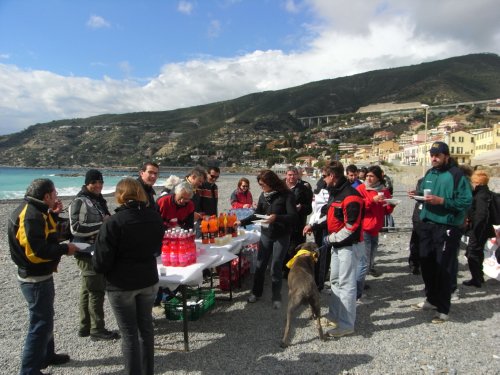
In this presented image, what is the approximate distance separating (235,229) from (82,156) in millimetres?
139740

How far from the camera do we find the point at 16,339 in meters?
3.95

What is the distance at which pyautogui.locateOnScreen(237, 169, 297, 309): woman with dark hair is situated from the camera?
4562mm

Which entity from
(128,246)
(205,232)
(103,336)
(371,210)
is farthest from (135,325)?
(371,210)

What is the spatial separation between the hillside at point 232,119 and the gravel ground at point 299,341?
111929mm

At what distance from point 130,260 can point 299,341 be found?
7.25ft

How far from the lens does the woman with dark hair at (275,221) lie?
456 centimetres

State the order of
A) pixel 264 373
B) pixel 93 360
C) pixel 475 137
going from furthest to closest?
pixel 475 137
pixel 93 360
pixel 264 373

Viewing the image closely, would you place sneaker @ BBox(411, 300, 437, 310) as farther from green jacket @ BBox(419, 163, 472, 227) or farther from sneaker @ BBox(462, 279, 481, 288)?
sneaker @ BBox(462, 279, 481, 288)

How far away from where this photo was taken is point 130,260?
8.54ft

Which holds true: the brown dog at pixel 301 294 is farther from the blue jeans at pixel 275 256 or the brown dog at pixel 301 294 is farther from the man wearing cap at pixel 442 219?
the man wearing cap at pixel 442 219

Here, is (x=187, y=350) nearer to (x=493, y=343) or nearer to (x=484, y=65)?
(x=493, y=343)

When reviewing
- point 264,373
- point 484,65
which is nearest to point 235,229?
point 264,373

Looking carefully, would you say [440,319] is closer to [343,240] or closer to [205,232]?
[343,240]

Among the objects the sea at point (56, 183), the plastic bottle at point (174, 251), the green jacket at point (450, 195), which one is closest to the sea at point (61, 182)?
the sea at point (56, 183)
